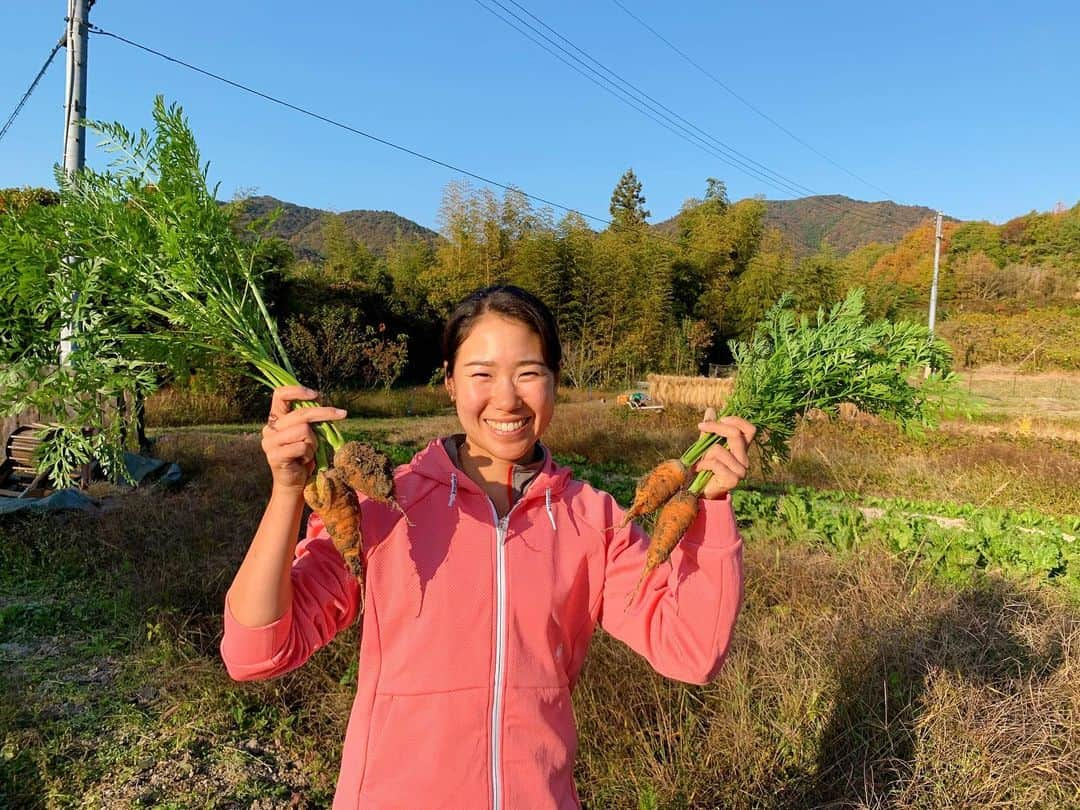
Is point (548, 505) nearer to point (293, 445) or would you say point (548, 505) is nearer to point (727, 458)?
point (727, 458)

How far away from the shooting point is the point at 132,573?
4.64 m

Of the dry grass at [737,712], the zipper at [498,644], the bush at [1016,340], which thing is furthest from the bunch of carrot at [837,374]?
the bush at [1016,340]

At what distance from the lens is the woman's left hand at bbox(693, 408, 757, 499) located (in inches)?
→ 52.4

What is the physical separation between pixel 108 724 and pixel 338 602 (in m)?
2.66

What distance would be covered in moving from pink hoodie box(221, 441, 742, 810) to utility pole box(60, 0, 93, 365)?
6864mm

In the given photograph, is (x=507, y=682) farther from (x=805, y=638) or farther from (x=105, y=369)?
(x=805, y=638)

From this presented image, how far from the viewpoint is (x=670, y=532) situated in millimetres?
1460

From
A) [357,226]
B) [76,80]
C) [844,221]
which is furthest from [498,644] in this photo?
[844,221]

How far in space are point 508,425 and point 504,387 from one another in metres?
0.08

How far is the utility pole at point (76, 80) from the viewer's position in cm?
638

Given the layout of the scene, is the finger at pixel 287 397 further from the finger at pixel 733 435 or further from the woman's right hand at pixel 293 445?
the finger at pixel 733 435

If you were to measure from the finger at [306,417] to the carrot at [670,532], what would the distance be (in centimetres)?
70

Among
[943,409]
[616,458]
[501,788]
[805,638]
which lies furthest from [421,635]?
[616,458]

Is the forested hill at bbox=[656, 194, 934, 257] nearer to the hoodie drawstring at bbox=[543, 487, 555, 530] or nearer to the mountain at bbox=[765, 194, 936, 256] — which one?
the mountain at bbox=[765, 194, 936, 256]
